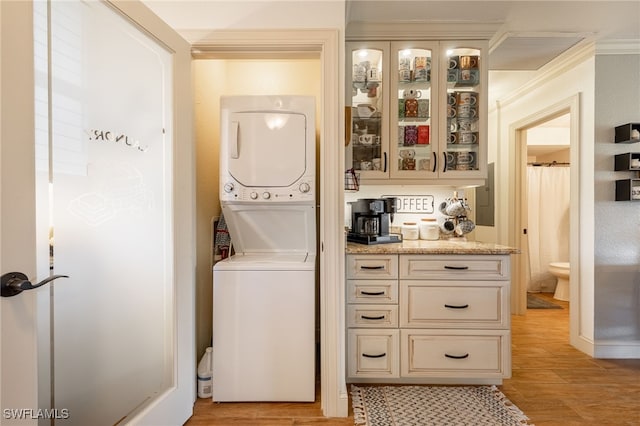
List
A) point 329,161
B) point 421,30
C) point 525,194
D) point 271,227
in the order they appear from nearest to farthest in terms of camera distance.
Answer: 1. point 329,161
2. point 271,227
3. point 421,30
4. point 525,194

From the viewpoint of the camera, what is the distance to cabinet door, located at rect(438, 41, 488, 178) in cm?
221

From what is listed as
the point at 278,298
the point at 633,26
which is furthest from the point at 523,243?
the point at 278,298

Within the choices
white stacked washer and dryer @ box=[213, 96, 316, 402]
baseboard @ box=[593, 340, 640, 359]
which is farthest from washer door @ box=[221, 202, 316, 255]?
baseboard @ box=[593, 340, 640, 359]

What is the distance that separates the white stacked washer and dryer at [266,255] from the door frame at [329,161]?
0.41ft

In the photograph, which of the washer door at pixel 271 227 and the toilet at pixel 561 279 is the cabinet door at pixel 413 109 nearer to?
the washer door at pixel 271 227

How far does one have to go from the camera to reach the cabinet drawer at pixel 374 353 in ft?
6.36

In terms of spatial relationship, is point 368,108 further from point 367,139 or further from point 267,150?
point 267,150

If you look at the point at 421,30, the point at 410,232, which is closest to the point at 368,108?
the point at 421,30

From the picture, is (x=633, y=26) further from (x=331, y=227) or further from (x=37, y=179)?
(x=37, y=179)

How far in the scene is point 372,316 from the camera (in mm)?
1944

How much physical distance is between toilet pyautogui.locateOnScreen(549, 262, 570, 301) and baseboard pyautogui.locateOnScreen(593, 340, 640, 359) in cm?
152

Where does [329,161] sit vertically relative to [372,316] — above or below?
above

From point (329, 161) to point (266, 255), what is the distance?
805mm

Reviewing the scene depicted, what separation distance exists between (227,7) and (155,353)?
6.05ft
